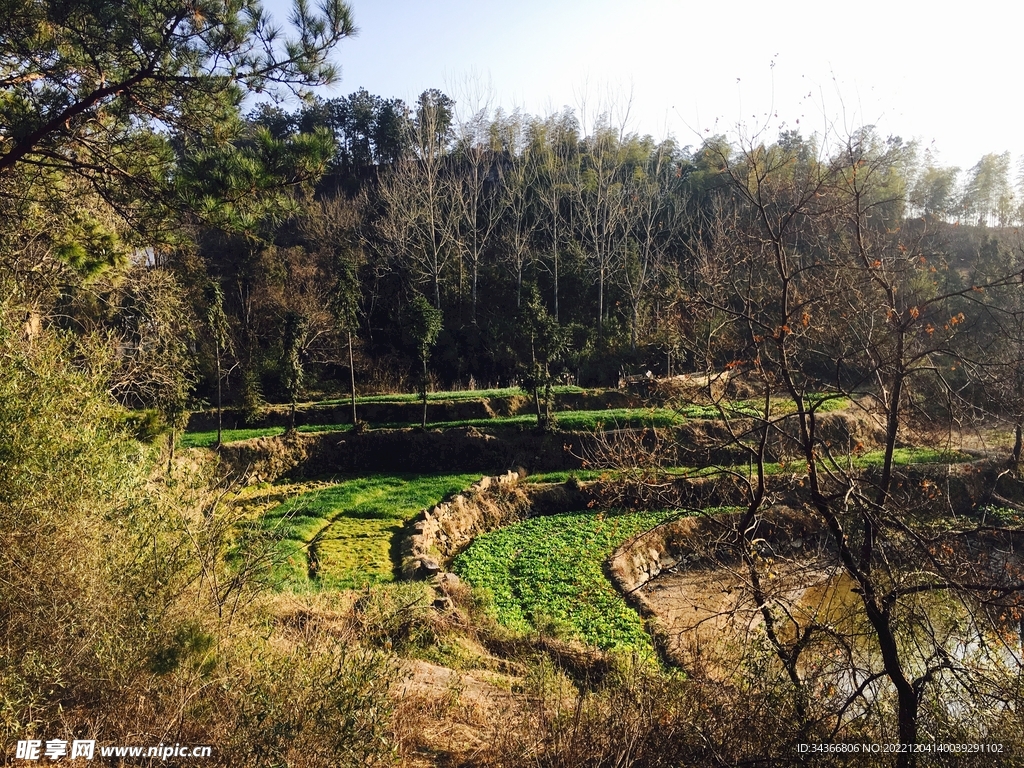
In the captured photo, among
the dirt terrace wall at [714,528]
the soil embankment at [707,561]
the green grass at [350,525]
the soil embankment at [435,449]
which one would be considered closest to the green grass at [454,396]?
the soil embankment at [435,449]

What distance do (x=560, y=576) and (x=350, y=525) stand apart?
517 cm

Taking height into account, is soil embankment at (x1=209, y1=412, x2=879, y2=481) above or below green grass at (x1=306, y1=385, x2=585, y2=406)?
below

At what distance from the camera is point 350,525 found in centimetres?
1381

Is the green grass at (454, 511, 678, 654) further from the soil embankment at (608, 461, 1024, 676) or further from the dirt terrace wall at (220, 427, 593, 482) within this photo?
the dirt terrace wall at (220, 427, 593, 482)

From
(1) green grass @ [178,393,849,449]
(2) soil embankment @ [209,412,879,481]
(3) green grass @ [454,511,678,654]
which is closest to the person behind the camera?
(3) green grass @ [454,511,678,654]

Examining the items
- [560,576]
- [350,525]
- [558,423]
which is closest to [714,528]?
[560,576]

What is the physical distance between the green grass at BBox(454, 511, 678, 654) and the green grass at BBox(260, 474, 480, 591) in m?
1.89

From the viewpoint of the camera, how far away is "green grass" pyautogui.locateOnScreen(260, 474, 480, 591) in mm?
10680

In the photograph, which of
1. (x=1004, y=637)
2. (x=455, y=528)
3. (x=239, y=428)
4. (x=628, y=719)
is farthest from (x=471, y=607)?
(x=239, y=428)

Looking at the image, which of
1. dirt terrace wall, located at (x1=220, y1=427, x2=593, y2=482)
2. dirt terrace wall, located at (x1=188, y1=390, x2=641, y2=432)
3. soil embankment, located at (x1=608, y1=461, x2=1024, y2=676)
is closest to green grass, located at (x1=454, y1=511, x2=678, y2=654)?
soil embankment, located at (x1=608, y1=461, x2=1024, y2=676)

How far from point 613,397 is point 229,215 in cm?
1836

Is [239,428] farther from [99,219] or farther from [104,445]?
[104,445]

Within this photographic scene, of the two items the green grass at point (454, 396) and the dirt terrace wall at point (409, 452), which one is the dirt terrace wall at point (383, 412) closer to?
the green grass at point (454, 396)

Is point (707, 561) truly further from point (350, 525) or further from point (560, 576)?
point (350, 525)
